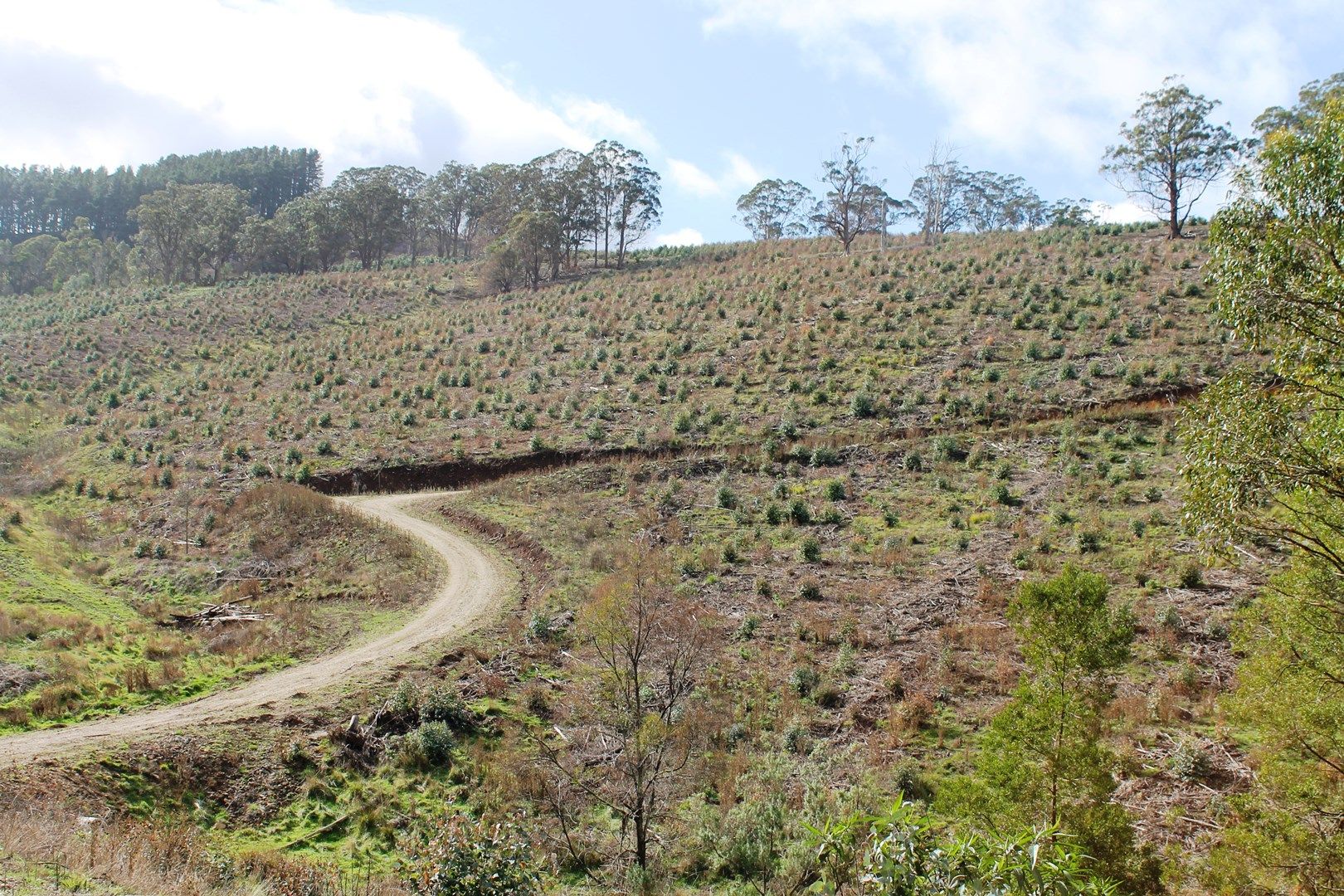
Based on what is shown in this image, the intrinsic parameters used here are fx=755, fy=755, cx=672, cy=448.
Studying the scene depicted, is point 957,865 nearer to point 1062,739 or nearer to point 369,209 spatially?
point 1062,739

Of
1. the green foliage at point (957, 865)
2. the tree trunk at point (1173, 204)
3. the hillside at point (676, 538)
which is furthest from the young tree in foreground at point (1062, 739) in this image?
the tree trunk at point (1173, 204)

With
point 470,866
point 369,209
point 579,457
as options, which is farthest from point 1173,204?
point 369,209

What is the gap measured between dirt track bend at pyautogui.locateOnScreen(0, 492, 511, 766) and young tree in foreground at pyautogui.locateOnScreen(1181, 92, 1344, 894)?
48.9ft

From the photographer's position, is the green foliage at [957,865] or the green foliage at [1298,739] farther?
the green foliage at [1298,739]

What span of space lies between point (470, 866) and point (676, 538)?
52.9 feet

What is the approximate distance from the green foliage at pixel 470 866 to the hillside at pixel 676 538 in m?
2.43

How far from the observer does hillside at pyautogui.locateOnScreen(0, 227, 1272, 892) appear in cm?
1203

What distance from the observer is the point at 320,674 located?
53.1ft

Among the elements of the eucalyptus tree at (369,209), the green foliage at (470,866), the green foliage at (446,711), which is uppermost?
the eucalyptus tree at (369,209)

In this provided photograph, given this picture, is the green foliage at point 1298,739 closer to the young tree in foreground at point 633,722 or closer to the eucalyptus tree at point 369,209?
the young tree in foreground at point 633,722

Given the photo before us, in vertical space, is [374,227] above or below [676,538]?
above

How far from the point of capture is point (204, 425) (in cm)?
3681

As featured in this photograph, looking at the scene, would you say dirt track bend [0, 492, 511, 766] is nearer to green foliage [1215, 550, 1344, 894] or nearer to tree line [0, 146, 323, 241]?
green foliage [1215, 550, 1344, 894]

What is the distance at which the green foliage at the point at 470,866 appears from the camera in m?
7.51
